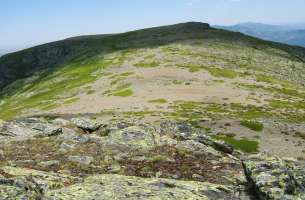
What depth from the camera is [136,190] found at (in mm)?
20297

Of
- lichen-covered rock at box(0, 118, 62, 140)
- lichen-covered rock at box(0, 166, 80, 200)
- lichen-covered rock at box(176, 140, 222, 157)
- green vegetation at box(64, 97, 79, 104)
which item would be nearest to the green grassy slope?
green vegetation at box(64, 97, 79, 104)

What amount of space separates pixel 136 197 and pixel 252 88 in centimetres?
10212

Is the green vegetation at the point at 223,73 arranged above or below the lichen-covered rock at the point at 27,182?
below

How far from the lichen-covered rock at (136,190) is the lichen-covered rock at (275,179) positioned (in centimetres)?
172

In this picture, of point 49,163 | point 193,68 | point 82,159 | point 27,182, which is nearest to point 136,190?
point 27,182

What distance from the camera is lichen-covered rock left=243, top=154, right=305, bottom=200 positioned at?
1975 centimetres

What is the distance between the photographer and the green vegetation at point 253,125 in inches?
2847

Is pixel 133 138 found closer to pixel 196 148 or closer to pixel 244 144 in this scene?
pixel 196 148

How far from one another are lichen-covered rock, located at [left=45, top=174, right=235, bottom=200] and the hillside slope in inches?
1594

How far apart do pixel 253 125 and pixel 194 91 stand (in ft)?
124

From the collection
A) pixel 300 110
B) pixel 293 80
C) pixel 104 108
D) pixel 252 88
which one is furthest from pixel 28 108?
pixel 293 80

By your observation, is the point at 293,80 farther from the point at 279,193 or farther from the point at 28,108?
the point at 279,193

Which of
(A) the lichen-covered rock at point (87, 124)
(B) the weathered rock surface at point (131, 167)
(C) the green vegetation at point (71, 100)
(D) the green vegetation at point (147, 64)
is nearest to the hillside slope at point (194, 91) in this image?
(D) the green vegetation at point (147, 64)

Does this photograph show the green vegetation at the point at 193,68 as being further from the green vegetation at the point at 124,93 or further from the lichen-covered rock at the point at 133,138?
the lichen-covered rock at the point at 133,138
